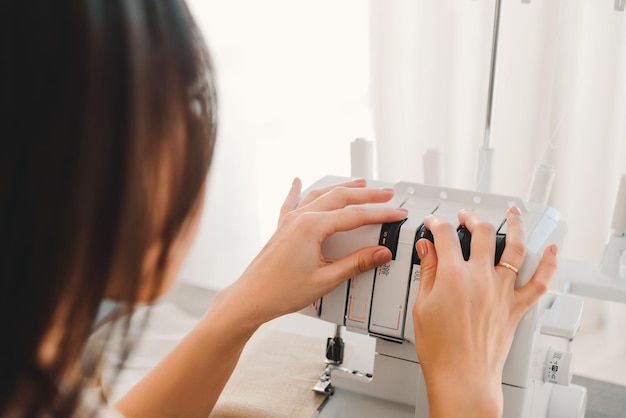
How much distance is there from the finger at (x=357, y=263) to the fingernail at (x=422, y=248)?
38 mm

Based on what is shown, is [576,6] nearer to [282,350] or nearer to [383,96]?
[383,96]

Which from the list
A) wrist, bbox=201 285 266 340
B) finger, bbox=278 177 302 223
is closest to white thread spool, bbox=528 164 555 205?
finger, bbox=278 177 302 223

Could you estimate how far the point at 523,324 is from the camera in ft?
2.69

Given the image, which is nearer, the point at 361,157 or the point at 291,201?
the point at 291,201

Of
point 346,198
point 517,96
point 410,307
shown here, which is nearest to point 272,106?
point 517,96

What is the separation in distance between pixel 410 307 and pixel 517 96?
4.85ft

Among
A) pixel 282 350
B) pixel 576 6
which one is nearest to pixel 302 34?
pixel 576 6

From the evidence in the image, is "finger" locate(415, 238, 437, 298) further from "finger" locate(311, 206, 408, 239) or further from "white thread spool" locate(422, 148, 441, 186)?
"white thread spool" locate(422, 148, 441, 186)

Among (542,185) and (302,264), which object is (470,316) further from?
(542,185)

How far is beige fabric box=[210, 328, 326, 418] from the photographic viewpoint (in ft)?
3.29

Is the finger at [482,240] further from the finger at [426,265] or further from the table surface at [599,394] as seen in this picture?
the table surface at [599,394]

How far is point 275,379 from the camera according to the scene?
3.52ft

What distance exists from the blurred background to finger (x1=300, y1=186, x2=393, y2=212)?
0.98m

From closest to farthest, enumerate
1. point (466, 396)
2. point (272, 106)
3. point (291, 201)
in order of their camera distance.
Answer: point (466, 396)
point (291, 201)
point (272, 106)
